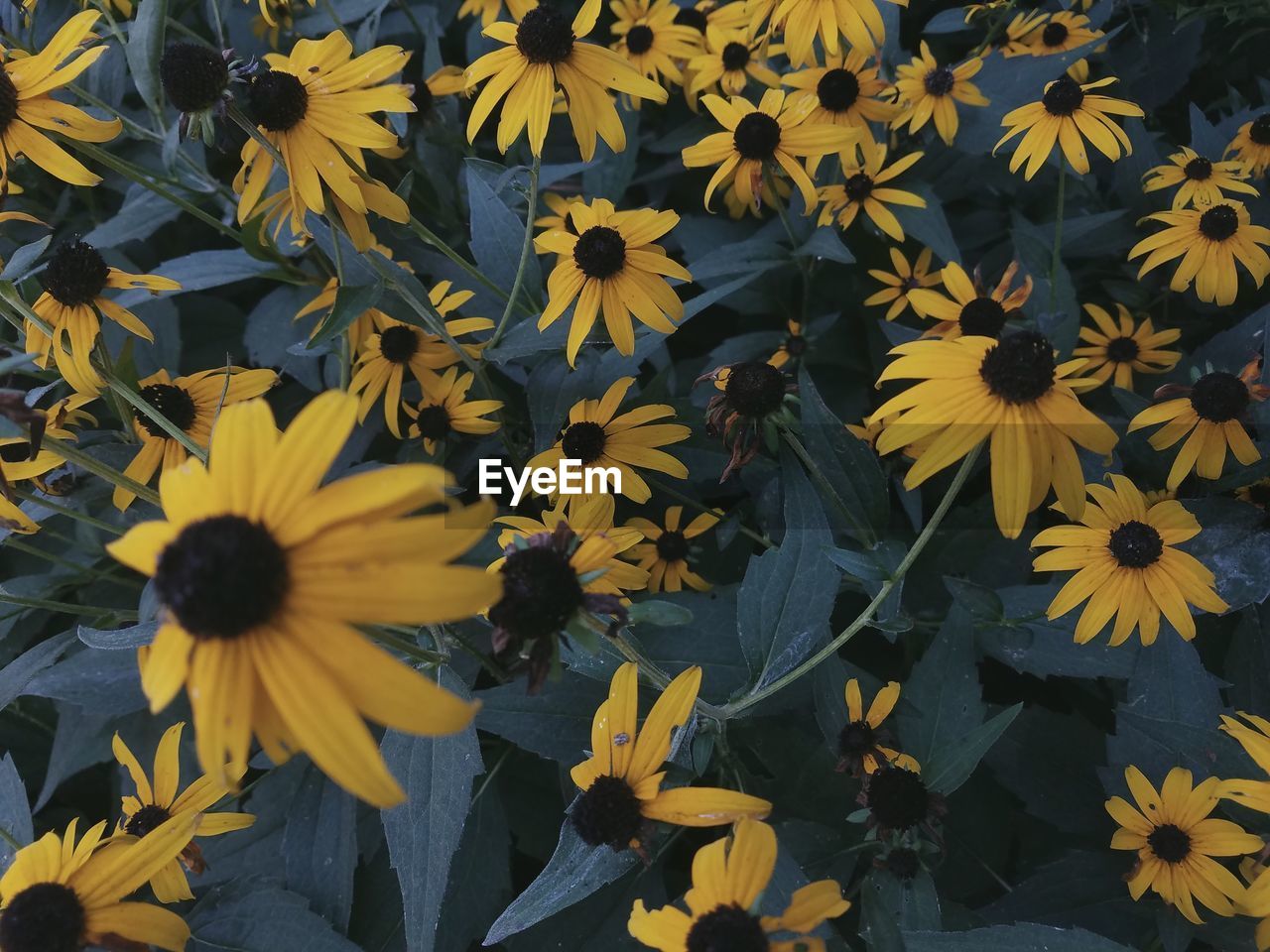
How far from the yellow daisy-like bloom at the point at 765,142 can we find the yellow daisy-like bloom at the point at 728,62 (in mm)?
361

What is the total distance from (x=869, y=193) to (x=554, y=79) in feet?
2.64

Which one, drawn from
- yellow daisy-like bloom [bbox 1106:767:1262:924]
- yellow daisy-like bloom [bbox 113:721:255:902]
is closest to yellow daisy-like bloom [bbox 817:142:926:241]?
yellow daisy-like bloom [bbox 1106:767:1262:924]

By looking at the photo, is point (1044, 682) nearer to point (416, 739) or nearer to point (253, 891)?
point (416, 739)

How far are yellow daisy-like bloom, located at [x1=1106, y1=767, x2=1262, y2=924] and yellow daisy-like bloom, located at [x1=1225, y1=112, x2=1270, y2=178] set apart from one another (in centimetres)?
135

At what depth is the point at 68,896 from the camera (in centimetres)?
112

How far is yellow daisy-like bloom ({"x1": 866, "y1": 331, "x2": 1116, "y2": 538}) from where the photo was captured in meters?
1.11

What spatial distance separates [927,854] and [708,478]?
808mm

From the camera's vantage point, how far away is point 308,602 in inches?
28.8

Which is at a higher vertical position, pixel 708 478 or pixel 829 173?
pixel 829 173

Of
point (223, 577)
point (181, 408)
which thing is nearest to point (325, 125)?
point (181, 408)

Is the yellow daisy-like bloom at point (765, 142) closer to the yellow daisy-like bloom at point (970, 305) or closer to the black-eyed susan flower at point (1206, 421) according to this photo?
the yellow daisy-like bloom at point (970, 305)

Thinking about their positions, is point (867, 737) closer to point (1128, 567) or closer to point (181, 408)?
point (1128, 567)

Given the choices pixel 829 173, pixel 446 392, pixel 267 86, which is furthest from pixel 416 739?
pixel 829 173

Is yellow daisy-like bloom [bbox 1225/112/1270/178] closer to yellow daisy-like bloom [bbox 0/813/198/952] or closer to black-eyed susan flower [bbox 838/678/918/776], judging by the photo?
black-eyed susan flower [bbox 838/678/918/776]
